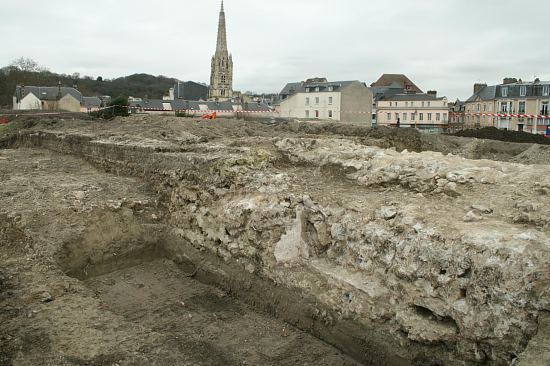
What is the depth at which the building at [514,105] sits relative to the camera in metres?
33.2

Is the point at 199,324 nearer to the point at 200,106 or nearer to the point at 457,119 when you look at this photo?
the point at 200,106

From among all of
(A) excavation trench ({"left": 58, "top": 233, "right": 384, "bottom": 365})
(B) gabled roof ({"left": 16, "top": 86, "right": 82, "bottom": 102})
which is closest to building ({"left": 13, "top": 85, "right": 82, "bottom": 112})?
(B) gabled roof ({"left": 16, "top": 86, "right": 82, "bottom": 102})

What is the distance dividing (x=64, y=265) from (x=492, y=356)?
7.38 m

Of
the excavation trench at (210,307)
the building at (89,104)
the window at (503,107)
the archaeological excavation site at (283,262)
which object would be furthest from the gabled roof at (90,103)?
the excavation trench at (210,307)

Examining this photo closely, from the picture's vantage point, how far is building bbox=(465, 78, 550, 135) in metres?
33.2

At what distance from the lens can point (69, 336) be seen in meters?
5.83

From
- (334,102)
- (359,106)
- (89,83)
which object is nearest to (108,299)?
(334,102)

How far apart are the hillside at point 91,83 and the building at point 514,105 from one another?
4637 cm

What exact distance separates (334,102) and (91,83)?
65.6 m

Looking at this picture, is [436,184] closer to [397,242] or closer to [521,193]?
[521,193]

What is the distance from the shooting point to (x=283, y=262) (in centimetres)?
704

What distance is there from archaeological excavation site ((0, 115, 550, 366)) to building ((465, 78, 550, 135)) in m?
27.2

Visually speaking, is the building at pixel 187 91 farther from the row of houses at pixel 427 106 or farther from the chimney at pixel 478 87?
the chimney at pixel 478 87

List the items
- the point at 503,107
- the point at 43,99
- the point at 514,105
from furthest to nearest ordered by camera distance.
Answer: the point at 43,99
the point at 503,107
the point at 514,105
